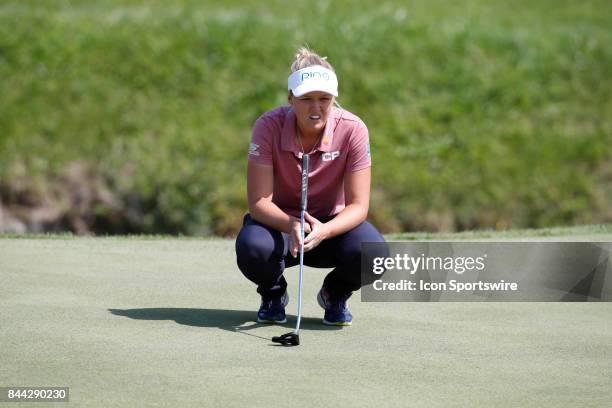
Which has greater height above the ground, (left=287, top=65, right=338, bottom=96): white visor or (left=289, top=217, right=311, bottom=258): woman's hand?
(left=287, top=65, right=338, bottom=96): white visor

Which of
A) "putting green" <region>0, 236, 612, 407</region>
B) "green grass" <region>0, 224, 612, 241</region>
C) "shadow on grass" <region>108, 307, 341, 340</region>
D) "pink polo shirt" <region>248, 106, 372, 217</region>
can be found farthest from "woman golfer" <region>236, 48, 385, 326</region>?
"green grass" <region>0, 224, 612, 241</region>

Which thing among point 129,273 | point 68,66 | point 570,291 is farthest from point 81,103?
point 570,291

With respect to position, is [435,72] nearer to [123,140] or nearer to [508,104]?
[508,104]

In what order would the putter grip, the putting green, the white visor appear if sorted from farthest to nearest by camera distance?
the putter grip
the white visor
the putting green

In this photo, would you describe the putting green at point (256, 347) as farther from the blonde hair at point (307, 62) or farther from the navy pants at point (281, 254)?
the blonde hair at point (307, 62)

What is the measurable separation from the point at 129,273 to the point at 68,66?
857 centimetres

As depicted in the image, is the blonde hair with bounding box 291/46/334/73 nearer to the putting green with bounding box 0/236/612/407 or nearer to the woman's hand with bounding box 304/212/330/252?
the woman's hand with bounding box 304/212/330/252

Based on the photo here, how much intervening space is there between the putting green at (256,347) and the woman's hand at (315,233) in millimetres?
426

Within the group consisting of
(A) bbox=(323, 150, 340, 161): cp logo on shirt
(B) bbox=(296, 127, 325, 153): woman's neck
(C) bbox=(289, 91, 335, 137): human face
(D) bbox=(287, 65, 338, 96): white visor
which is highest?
(D) bbox=(287, 65, 338, 96): white visor

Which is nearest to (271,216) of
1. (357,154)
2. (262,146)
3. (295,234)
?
(295,234)

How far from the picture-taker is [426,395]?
4191 mm

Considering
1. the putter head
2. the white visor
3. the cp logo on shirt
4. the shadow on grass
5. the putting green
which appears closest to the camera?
the putting green

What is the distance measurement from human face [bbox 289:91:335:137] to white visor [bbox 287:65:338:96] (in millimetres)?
47

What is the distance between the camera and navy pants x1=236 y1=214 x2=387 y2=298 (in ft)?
17.4
